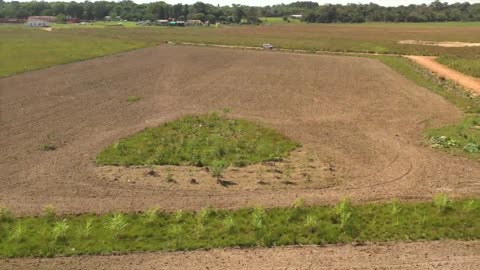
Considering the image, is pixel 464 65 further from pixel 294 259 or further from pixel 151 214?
pixel 151 214

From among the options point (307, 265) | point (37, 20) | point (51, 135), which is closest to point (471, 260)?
point (307, 265)

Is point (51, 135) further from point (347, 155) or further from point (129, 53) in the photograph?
A: point (129, 53)

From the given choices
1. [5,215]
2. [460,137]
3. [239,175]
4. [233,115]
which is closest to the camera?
[5,215]

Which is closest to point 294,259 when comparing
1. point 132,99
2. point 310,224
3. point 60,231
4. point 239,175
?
point 310,224

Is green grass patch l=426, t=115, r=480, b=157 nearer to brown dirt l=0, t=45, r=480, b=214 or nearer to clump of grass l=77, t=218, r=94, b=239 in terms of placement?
brown dirt l=0, t=45, r=480, b=214

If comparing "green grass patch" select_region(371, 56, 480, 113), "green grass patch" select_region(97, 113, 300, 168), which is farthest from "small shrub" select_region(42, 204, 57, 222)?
"green grass patch" select_region(371, 56, 480, 113)

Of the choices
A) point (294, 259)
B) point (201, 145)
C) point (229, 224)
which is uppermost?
point (201, 145)
